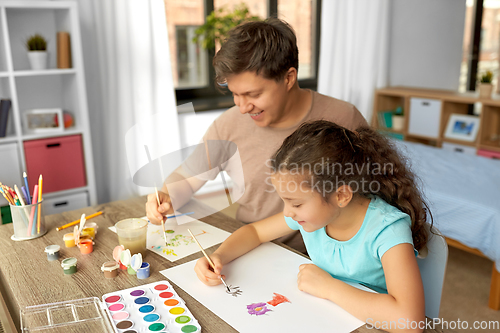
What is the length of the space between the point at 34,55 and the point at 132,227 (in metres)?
1.56

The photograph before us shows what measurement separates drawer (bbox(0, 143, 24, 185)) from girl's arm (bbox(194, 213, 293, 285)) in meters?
1.58

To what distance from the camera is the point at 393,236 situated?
94 centimetres

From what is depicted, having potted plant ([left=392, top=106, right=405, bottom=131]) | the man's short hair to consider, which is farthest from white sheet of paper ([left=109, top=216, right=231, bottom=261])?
potted plant ([left=392, top=106, right=405, bottom=131])

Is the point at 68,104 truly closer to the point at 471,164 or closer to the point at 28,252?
the point at 28,252

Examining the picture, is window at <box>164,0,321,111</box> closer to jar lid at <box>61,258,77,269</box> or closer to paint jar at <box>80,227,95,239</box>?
paint jar at <box>80,227,95,239</box>

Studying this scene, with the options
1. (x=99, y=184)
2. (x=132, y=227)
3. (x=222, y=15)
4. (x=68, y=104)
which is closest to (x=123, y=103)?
(x=68, y=104)

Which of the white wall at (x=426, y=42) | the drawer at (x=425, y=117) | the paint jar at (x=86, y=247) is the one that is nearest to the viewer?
the paint jar at (x=86, y=247)

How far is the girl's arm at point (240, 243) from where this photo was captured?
3.32 ft

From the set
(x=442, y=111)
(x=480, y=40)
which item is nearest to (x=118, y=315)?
(x=442, y=111)

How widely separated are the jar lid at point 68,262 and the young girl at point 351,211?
0.30 meters

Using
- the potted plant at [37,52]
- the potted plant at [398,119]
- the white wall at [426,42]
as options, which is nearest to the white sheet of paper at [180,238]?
the potted plant at [37,52]

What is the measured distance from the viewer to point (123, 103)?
2.75 meters

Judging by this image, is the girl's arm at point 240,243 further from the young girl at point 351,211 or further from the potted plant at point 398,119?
the potted plant at point 398,119

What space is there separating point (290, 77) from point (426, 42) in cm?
339
